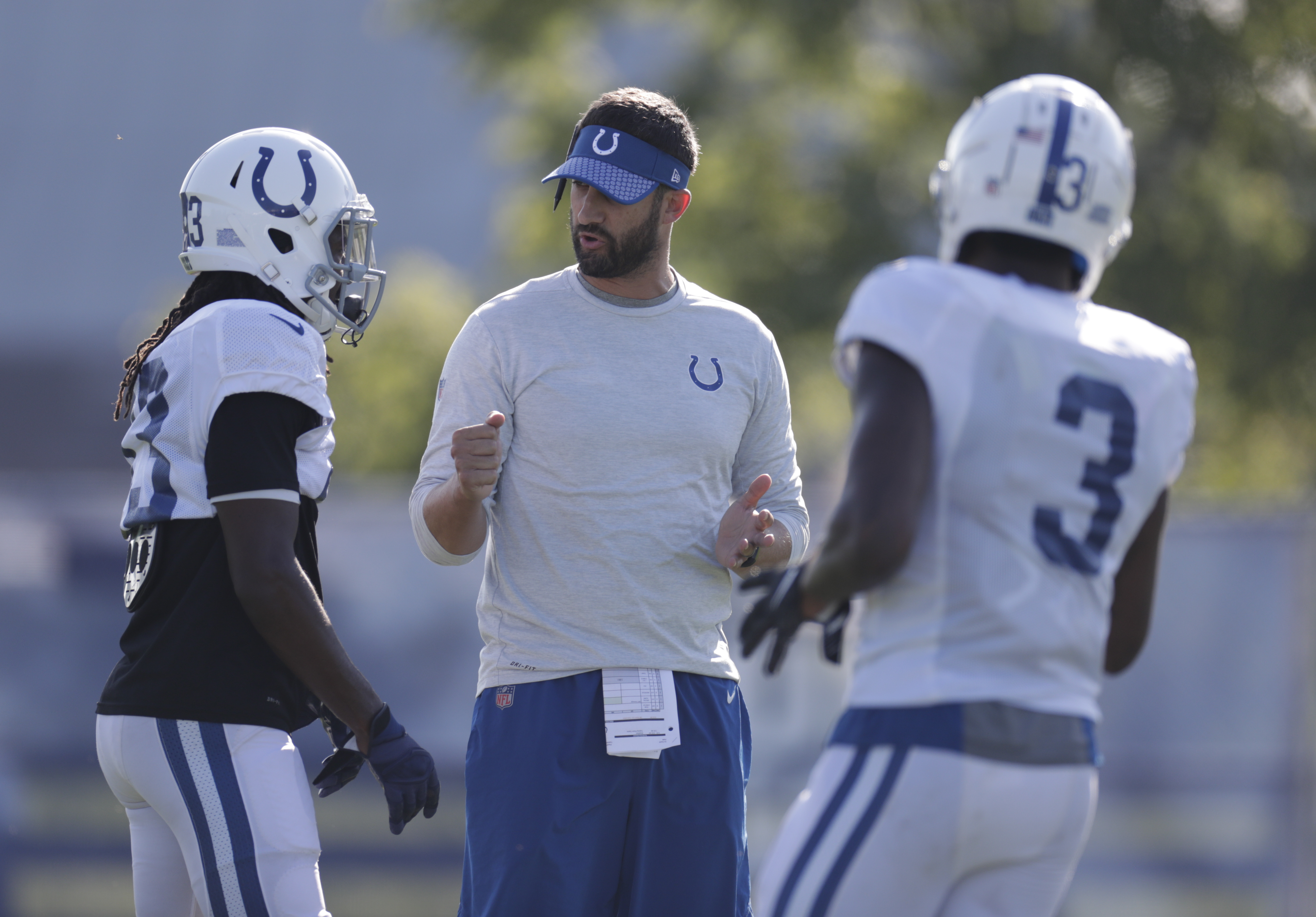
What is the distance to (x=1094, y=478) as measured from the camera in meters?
2.28

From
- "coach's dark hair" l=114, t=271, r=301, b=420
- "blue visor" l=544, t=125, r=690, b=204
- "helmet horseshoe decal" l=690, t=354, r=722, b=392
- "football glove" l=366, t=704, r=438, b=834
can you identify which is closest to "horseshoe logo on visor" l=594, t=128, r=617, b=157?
"blue visor" l=544, t=125, r=690, b=204

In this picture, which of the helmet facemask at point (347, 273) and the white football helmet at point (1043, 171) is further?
the helmet facemask at point (347, 273)

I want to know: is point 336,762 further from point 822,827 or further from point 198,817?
point 822,827

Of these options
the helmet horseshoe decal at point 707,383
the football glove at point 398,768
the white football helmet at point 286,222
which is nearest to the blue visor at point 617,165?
the helmet horseshoe decal at point 707,383

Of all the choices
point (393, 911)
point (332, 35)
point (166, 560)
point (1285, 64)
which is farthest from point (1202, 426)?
point (332, 35)

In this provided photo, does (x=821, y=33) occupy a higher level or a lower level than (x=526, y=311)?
higher

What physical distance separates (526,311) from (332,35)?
2606 centimetres

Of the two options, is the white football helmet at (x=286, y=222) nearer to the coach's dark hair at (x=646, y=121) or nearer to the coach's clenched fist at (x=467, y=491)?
the coach's clenched fist at (x=467, y=491)

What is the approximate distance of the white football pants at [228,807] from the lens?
2.73 metres

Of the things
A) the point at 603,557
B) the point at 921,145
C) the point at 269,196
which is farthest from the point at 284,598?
the point at 921,145

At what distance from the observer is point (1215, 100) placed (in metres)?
11.1

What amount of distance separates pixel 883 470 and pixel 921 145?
10647 mm

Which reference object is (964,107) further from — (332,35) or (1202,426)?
(332,35)

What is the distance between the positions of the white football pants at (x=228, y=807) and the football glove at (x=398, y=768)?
A: 0.57 ft
